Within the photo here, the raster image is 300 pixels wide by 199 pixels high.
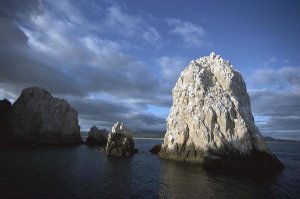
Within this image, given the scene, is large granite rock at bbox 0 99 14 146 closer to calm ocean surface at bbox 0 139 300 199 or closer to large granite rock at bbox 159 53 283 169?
calm ocean surface at bbox 0 139 300 199

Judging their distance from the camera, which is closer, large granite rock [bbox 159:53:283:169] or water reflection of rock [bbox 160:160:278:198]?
water reflection of rock [bbox 160:160:278:198]

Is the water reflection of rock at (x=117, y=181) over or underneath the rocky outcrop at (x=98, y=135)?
underneath

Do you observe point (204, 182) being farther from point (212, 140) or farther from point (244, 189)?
point (212, 140)

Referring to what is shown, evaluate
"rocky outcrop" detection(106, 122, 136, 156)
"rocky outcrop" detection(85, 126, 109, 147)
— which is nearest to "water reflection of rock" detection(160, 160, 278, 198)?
"rocky outcrop" detection(106, 122, 136, 156)

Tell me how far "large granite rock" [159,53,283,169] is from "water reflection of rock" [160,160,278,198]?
799cm

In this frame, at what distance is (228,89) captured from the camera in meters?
73.1

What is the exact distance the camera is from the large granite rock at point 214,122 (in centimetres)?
6300

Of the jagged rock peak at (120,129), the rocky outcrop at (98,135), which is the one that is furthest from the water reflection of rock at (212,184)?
the rocky outcrop at (98,135)

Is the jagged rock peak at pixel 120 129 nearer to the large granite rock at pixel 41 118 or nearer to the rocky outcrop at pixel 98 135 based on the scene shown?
the large granite rock at pixel 41 118

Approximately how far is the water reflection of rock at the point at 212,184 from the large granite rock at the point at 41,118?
71502 millimetres

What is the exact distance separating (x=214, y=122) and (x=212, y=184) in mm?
24862

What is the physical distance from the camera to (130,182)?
4494cm

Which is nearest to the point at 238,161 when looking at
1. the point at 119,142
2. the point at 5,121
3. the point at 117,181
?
the point at 117,181

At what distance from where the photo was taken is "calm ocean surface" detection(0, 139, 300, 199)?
36.5 meters
